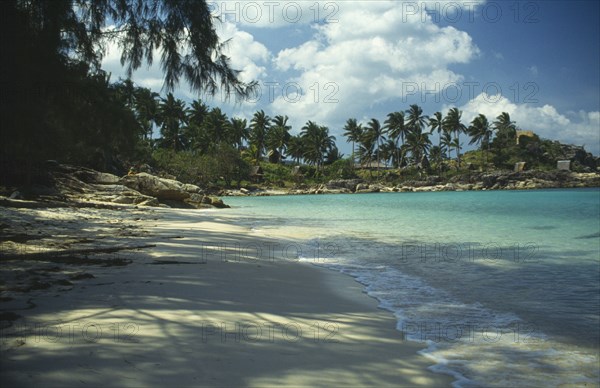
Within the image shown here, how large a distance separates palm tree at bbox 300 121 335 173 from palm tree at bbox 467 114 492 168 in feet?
111

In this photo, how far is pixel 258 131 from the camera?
274 feet

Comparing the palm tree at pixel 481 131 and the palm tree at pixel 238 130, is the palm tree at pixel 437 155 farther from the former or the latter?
the palm tree at pixel 238 130

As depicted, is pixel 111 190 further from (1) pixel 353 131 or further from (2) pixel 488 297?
(1) pixel 353 131

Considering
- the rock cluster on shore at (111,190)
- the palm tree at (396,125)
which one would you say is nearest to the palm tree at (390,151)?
the palm tree at (396,125)

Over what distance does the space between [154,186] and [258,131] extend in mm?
60452

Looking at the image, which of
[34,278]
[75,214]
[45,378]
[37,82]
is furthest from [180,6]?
[75,214]

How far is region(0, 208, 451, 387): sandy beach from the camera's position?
8.07ft

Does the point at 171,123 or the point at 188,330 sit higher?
the point at 171,123

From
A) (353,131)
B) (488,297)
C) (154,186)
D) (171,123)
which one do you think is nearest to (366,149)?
(353,131)

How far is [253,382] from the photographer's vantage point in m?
2.46

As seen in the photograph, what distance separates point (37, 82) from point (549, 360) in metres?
A: 6.44

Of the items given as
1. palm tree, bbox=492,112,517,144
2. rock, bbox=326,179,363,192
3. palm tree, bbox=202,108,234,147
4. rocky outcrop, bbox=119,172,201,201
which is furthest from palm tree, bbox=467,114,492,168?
rocky outcrop, bbox=119,172,201,201

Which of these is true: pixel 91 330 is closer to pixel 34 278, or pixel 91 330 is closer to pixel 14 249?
pixel 34 278

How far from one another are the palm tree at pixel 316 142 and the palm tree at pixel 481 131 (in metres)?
33.8
